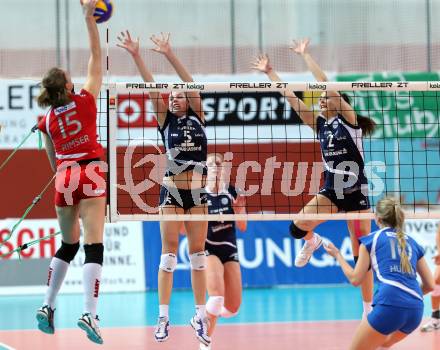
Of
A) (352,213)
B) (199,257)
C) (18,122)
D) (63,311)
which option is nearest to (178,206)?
(199,257)

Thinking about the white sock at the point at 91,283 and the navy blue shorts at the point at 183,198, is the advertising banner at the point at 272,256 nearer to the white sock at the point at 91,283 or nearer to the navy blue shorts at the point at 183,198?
the navy blue shorts at the point at 183,198

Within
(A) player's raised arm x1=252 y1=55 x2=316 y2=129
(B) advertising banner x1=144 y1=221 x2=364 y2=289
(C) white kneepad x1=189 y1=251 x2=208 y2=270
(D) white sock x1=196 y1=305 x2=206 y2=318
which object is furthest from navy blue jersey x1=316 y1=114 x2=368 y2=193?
(B) advertising banner x1=144 y1=221 x2=364 y2=289

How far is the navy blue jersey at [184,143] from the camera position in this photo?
930 centimetres

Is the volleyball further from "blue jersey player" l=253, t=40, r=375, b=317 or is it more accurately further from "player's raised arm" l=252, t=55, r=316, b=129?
"blue jersey player" l=253, t=40, r=375, b=317

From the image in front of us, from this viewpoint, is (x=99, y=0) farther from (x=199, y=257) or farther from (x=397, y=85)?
(x=397, y=85)

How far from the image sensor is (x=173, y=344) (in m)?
10.3

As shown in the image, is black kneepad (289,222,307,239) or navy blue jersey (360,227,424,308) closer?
navy blue jersey (360,227,424,308)

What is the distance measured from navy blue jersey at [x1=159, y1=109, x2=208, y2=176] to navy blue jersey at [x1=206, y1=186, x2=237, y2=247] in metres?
1.20

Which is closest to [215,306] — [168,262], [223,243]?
[223,243]

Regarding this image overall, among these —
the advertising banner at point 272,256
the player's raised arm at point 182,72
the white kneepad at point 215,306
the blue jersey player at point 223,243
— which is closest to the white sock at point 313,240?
the blue jersey player at point 223,243

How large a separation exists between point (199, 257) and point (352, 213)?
1688mm

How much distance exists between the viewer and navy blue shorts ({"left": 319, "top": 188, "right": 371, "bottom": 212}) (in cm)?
994

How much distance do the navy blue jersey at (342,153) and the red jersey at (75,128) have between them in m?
3.09

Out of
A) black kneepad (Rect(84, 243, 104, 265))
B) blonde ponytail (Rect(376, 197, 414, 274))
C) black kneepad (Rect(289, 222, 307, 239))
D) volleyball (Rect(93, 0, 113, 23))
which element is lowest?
black kneepad (Rect(84, 243, 104, 265))
